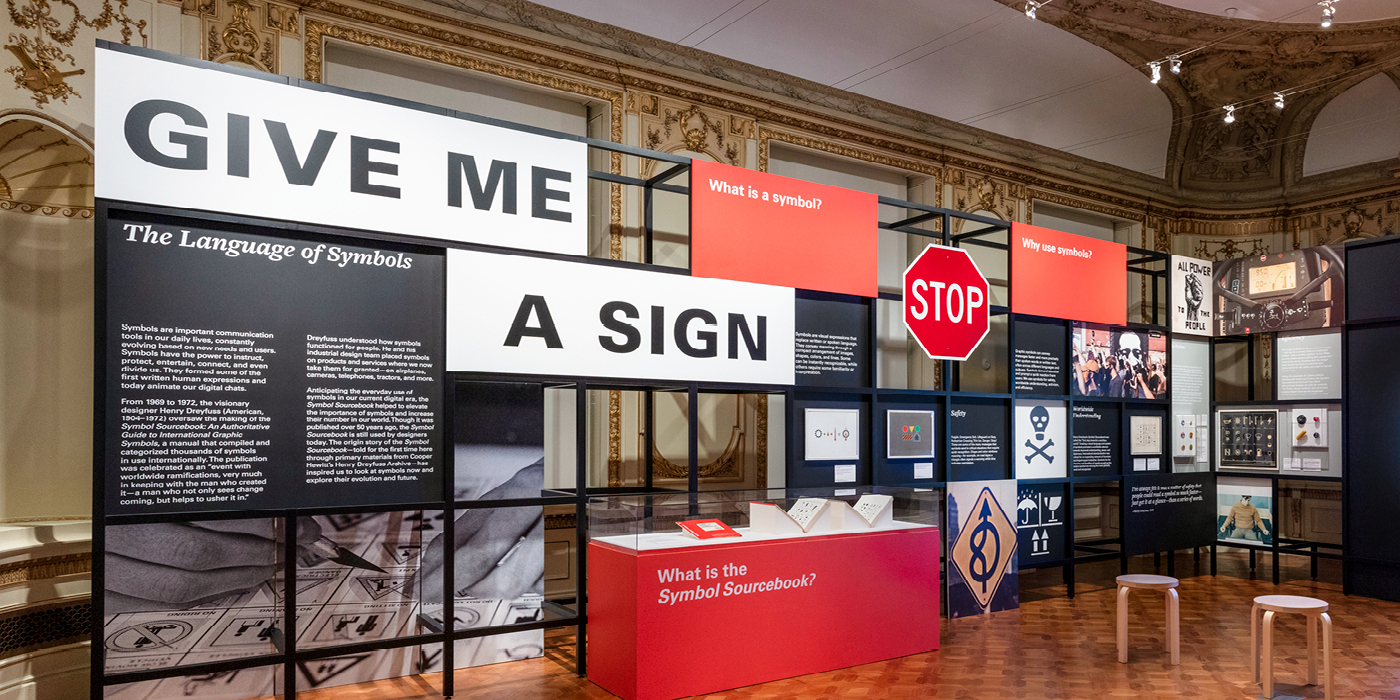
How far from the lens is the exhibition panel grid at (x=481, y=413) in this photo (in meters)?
4.41

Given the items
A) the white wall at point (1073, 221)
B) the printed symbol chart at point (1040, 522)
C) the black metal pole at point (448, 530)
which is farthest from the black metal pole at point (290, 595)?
the white wall at point (1073, 221)

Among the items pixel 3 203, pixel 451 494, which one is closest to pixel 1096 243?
pixel 451 494

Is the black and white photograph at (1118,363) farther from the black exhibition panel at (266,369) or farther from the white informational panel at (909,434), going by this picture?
the black exhibition panel at (266,369)

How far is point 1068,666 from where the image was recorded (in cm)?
584

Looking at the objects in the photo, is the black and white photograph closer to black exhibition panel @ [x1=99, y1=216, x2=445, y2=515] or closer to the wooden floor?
the wooden floor

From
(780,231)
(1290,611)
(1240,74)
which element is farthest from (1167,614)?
(1240,74)

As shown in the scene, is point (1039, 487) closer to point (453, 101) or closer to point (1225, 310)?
point (1225, 310)

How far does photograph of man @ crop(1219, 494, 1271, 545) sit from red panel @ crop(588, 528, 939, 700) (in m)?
5.18

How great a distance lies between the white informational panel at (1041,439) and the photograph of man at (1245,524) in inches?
102

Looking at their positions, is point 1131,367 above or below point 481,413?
above

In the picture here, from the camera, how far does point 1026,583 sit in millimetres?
8977

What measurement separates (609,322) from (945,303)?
10.9ft

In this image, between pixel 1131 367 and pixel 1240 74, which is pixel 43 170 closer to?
pixel 1131 367

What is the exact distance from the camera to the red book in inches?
205
